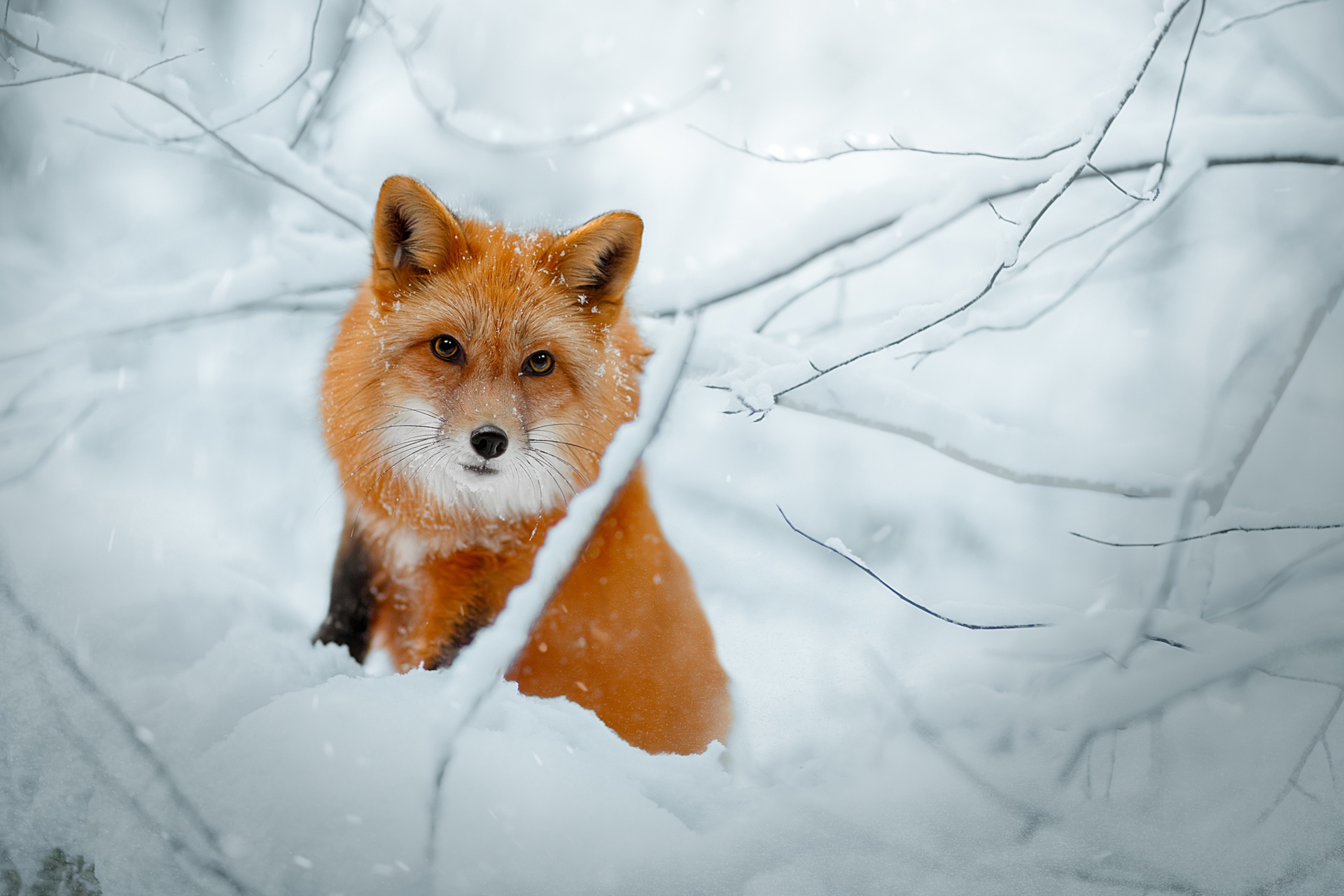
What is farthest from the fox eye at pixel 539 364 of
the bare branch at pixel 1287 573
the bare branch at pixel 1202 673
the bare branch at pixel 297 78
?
the bare branch at pixel 1287 573

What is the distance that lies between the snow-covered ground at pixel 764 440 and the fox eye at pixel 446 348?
0.45 m

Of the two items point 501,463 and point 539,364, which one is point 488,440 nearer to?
point 501,463

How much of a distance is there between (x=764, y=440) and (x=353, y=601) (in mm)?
1338

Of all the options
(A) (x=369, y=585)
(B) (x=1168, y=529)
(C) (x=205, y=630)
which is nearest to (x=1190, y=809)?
(B) (x=1168, y=529)

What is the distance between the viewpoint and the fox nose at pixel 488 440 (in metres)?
1.32

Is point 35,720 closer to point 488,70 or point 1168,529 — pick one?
point 488,70

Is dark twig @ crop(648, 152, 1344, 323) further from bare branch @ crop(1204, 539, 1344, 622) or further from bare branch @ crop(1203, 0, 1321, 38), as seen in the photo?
bare branch @ crop(1204, 539, 1344, 622)

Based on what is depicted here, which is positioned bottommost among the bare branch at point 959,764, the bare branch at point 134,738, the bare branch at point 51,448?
the bare branch at point 134,738

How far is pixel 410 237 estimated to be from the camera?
1438 mm

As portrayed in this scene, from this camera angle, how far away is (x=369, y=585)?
1.65 meters

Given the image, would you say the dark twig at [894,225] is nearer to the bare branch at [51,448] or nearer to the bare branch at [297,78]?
the bare branch at [297,78]

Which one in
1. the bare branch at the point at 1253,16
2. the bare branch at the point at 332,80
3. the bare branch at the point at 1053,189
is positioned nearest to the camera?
the bare branch at the point at 1053,189

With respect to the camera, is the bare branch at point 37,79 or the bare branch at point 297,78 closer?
the bare branch at point 37,79

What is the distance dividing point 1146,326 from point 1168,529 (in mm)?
742
